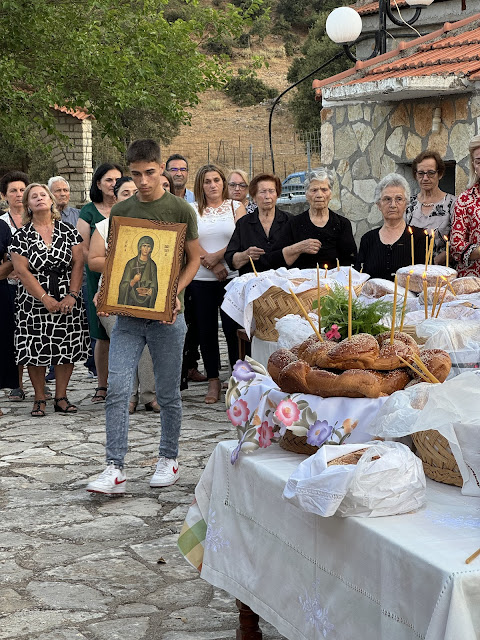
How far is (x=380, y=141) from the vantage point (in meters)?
11.4

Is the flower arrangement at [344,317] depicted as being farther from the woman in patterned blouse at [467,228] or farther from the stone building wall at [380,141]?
the stone building wall at [380,141]

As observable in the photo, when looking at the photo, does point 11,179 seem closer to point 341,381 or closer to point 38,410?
point 38,410

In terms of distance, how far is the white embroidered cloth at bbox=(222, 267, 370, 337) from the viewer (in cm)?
570

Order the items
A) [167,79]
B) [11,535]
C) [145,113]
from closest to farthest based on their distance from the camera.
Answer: [11,535]
[167,79]
[145,113]

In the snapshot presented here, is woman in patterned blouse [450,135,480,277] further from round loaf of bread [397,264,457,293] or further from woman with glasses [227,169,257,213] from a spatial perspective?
woman with glasses [227,169,257,213]

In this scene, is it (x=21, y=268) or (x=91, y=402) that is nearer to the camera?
(x=21, y=268)

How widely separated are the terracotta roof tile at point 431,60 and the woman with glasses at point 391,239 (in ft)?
13.1

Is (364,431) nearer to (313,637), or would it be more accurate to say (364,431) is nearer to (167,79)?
(313,637)

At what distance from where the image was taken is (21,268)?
7.72 m

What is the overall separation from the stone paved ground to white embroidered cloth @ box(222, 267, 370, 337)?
1.01 m

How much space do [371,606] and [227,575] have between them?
0.93 m

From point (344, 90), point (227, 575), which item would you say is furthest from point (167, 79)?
point (227, 575)

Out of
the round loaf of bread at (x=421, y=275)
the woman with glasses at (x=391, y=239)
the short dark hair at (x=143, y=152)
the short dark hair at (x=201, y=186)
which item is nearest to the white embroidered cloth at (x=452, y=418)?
the round loaf of bread at (x=421, y=275)

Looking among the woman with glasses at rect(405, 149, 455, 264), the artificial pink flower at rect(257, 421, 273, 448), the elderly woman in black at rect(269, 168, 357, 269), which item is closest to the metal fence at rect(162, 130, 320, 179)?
the elderly woman in black at rect(269, 168, 357, 269)
